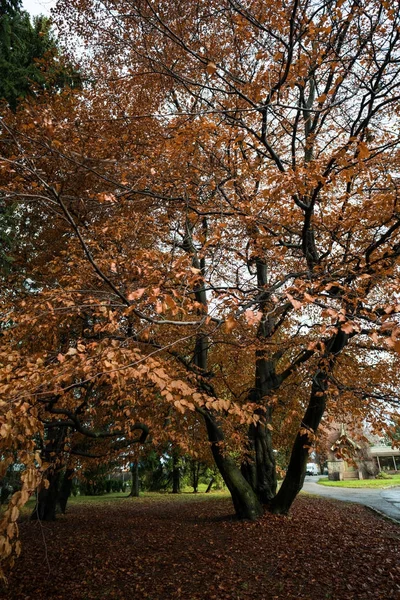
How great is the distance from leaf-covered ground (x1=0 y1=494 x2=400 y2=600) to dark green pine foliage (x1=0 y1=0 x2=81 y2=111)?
9398mm

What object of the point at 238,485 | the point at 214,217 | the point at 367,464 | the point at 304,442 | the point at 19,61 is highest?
the point at 19,61

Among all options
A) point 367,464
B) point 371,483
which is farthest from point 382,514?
point 367,464

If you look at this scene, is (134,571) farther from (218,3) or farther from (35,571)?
(218,3)

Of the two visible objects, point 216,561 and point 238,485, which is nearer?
point 216,561

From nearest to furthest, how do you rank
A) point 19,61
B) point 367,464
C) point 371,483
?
point 19,61, point 371,483, point 367,464

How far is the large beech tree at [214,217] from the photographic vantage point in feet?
14.0

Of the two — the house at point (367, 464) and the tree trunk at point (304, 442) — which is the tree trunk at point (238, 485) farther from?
the house at point (367, 464)

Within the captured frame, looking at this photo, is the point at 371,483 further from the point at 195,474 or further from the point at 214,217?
the point at 214,217

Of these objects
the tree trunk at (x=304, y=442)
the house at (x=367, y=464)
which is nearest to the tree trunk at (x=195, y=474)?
the house at (x=367, y=464)

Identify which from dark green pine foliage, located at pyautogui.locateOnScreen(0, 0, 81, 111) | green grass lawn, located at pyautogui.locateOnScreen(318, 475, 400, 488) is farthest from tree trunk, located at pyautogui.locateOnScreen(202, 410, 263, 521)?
green grass lawn, located at pyautogui.locateOnScreen(318, 475, 400, 488)

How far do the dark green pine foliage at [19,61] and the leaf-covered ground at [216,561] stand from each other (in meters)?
9.40

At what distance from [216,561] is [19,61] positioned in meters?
12.4

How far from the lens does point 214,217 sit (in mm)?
7594

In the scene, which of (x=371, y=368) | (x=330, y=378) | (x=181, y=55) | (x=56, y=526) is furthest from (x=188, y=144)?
(x=56, y=526)
